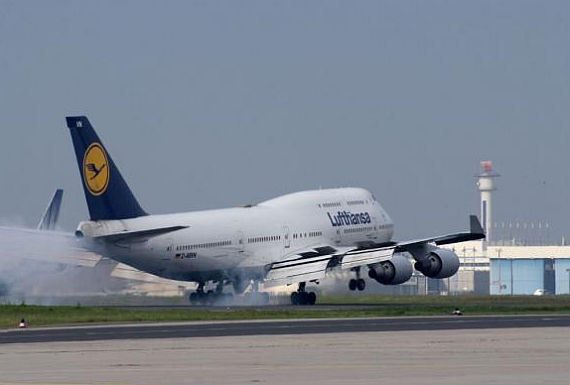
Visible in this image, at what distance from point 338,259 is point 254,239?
639 centimetres

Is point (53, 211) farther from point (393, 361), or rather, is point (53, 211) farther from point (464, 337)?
point (393, 361)

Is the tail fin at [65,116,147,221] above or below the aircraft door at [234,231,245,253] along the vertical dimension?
above

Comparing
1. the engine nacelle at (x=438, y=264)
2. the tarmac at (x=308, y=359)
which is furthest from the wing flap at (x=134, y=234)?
the tarmac at (x=308, y=359)

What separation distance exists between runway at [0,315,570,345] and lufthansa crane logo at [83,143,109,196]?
27.7m

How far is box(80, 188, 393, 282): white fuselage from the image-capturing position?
94812 mm

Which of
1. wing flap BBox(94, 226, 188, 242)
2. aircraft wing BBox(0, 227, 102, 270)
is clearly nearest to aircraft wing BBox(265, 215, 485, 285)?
wing flap BBox(94, 226, 188, 242)

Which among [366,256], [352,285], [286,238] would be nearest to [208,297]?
[286,238]

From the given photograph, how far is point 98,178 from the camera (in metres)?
94.1

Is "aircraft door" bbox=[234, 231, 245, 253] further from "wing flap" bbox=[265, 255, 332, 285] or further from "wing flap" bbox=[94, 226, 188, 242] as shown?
"wing flap" bbox=[94, 226, 188, 242]

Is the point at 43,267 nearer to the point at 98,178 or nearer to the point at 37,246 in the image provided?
the point at 37,246

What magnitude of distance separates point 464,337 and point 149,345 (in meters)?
10.9

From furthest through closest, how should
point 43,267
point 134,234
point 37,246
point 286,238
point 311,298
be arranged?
1. point 286,238
2. point 311,298
3. point 43,267
4. point 37,246
5. point 134,234

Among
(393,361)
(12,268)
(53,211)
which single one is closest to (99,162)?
(12,268)

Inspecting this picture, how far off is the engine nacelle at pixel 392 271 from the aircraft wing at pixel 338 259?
2.24 ft
